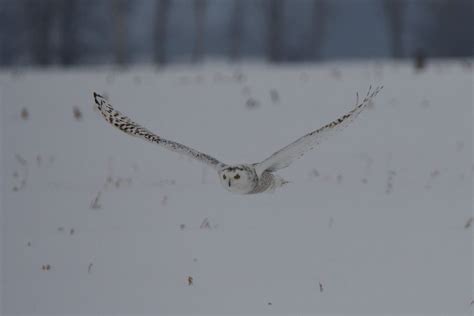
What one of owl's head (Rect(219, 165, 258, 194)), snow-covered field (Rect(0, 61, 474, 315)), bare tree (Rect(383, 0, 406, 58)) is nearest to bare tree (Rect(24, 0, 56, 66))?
bare tree (Rect(383, 0, 406, 58))

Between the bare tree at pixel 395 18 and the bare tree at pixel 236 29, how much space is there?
327 inches

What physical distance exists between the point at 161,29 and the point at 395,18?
10.7 m

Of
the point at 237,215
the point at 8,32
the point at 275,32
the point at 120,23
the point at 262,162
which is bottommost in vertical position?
the point at 237,215

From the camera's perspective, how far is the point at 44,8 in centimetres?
3750

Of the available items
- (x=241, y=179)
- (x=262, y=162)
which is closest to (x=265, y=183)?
(x=262, y=162)

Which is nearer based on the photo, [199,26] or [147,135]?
[147,135]

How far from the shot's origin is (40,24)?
37.9 metres

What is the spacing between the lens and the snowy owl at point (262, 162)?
19.0 feet

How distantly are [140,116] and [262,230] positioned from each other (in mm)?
7284

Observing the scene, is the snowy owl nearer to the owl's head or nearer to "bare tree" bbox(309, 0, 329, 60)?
the owl's head

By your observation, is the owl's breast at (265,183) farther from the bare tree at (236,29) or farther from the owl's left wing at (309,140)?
the bare tree at (236,29)

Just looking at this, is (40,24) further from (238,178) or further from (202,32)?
(238,178)

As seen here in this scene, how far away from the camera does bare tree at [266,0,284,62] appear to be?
119 feet

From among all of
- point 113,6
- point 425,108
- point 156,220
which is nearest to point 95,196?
point 156,220
